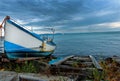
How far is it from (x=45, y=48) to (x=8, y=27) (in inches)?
197

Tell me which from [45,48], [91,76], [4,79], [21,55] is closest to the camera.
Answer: [4,79]

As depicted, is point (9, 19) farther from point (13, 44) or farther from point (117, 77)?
point (117, 77)

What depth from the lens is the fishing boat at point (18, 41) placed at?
456 inches

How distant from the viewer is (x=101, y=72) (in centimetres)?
718

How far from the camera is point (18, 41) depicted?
40.2ft

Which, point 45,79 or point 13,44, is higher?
point 13,44

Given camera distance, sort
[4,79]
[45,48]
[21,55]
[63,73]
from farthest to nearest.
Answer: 1. [45,48]
2. [21,55]
3. [63,73]
4. [4,79]

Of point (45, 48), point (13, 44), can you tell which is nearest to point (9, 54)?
point (13, 44)

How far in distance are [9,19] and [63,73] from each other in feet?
20.0

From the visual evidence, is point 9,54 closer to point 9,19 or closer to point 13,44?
point 13,44

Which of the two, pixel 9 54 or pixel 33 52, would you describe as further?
pixel 33 52

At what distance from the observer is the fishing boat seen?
11.6m

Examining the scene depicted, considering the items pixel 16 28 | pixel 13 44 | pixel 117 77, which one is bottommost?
pixel 117 77

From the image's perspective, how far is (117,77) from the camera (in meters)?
7.77
